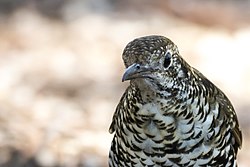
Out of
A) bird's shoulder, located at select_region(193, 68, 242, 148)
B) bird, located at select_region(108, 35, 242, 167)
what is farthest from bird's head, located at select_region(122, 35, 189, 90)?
bird's shoulder, located at select_region(193, 68, 242, 148)

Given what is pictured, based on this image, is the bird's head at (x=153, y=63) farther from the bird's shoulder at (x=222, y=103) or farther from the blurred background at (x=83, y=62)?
the blurred background at (x=83, y=62)

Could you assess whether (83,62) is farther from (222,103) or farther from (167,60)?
(167,60)

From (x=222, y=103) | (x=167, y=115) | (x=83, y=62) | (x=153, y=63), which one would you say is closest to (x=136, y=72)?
(x=153, y=63)

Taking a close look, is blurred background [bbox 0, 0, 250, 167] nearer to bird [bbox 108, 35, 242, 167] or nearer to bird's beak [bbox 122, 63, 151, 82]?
bird [bbox 108, 35, 242, 167]

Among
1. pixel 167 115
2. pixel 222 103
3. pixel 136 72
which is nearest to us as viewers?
pixel 136 72

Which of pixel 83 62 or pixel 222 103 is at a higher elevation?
pixel 83 62

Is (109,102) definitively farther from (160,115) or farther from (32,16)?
(160,115)

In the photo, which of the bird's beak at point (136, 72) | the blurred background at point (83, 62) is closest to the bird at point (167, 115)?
the bird's beak at point (136, 72)
